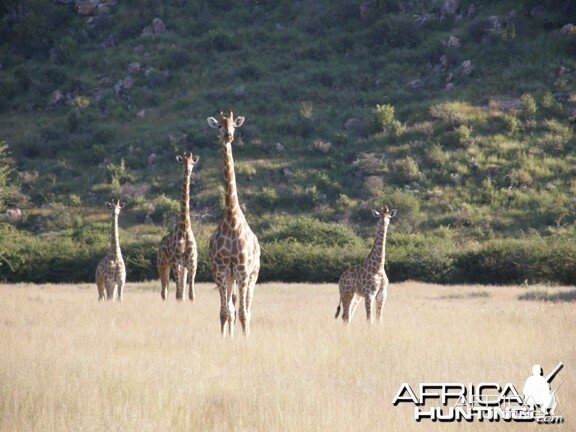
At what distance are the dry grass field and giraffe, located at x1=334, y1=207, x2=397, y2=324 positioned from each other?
18.1 inches

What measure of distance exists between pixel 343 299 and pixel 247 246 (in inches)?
142

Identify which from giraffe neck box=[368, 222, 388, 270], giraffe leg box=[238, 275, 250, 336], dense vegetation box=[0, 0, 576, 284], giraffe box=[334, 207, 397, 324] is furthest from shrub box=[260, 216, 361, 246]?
giraffe leg box=[238, 275, 250, 336]

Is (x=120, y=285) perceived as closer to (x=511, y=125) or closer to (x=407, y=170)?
(x=407, y=170)

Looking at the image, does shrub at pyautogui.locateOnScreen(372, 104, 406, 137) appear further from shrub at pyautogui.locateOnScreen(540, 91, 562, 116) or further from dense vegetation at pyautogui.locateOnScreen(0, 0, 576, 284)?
shrub at pyautogui.locateOnScreen(540, 91, 562, 116)

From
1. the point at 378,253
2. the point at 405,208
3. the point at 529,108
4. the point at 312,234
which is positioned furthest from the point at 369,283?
the point at 529,108

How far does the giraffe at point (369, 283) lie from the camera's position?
16.5m

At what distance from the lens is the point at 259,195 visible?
163 ft

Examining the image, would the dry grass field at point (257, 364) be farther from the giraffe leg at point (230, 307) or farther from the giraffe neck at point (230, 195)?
the giraffe neck at point (230, 195)

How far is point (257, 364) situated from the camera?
11.9 metres

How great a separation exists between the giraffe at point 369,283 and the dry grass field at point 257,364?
0.46 metres

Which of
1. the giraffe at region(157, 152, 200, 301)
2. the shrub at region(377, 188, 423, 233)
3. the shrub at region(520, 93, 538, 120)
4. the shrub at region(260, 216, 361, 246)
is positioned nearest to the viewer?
the giraffe at region(157, 152, 200, 301)

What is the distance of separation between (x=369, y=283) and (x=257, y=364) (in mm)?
5068

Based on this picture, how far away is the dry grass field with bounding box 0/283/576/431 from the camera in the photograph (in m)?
8.62

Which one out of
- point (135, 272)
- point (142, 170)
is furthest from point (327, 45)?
point (135, 272)
